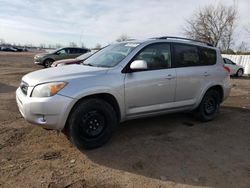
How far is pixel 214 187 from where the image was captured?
3.63 m

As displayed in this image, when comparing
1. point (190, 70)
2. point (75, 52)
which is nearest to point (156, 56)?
point (190, 70)

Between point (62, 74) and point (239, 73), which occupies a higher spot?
point (62, 74)

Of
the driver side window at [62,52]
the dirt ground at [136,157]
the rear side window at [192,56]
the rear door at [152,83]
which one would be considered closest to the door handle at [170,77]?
the rear door at [152,83]

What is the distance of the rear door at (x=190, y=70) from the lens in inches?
223

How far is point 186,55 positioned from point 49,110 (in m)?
3.10

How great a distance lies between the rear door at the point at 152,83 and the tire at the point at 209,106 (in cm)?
112

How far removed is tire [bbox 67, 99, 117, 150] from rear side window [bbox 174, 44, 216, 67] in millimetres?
1863

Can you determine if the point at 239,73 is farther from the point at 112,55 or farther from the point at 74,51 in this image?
the point at 112,55

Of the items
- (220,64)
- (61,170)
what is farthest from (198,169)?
(220,64)

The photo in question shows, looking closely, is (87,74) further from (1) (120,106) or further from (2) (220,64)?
(2) (220,64)

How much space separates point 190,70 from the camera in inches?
231

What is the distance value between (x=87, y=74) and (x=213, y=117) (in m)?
3.48

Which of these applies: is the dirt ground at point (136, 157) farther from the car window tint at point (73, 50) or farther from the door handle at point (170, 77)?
the car window tint at point (73, 50)

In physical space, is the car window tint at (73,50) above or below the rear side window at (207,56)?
above
